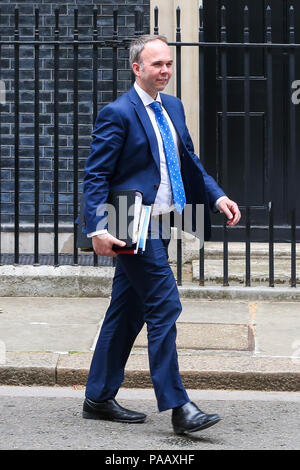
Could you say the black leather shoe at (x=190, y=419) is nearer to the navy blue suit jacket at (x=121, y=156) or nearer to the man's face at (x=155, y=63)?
the navy blue suit jacket at (x=121, y=156)

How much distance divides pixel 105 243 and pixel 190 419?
874 mm

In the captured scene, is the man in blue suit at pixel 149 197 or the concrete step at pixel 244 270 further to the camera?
the concrete step at pixel 244 270

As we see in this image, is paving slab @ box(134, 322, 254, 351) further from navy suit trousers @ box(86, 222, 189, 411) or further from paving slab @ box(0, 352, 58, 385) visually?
navy suit trousers @ box(86, 222, 189, 411)

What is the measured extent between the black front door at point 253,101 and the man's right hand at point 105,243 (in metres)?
4.45

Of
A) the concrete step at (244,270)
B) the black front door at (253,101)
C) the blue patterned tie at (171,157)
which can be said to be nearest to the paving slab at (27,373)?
the blue patterned tie at (171,157)

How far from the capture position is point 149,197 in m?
5.00

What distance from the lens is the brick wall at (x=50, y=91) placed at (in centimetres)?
948

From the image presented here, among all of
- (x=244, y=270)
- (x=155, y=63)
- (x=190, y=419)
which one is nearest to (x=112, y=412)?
(x=190, y=419)

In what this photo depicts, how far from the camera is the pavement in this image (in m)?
5.95

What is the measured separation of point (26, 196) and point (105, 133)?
4769 mm

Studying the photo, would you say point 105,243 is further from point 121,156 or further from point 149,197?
point 121,156

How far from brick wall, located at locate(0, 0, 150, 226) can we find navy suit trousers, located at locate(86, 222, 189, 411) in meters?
4.42
